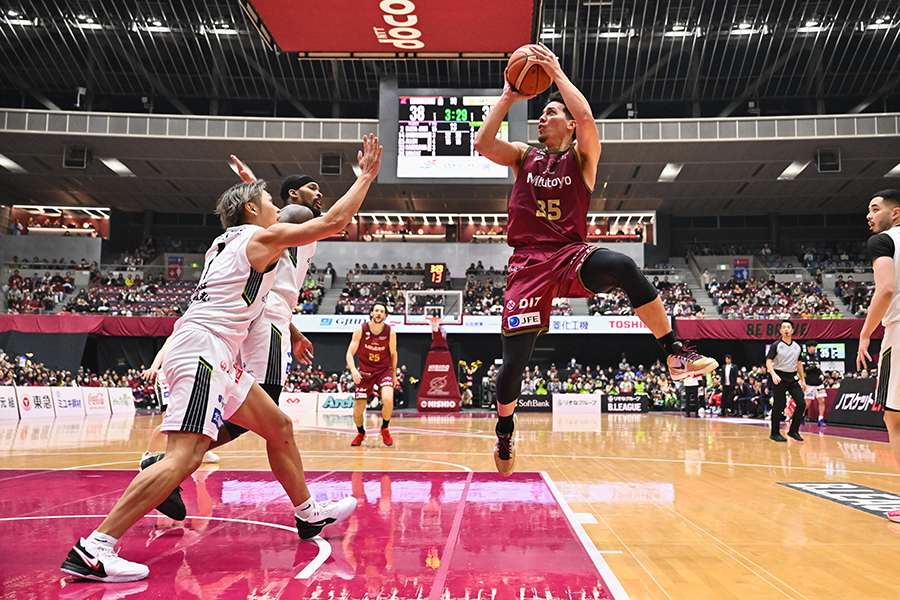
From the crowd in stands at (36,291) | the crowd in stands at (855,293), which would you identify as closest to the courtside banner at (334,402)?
the crowd in stands at (36,291)

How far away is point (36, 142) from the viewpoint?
27422 millimetres

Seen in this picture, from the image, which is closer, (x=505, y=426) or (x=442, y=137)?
(x=505, y=426)

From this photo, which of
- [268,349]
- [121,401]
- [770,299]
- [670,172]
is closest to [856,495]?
[268,349]

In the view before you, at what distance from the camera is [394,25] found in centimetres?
1703

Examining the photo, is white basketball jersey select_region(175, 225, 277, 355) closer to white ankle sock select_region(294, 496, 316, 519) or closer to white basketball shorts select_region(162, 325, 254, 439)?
white basketball shorts select_region(162, 325, 254, 439)

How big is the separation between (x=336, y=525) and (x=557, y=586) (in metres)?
1.68

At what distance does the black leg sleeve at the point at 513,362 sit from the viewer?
374 centimetres

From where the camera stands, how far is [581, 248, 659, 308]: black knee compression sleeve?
3.43m

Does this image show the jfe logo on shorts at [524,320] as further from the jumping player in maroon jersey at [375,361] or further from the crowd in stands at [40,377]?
the crowd in stands at [40,377]

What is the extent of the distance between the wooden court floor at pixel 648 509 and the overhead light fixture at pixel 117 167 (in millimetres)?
22583

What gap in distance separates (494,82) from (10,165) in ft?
74.9

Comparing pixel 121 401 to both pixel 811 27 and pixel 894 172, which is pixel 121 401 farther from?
pixel 894 172

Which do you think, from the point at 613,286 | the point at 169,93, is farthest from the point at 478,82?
the point at 613,286

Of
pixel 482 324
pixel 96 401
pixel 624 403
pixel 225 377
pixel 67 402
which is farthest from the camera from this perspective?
pixel 482 324
